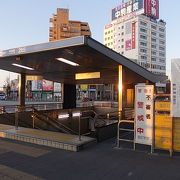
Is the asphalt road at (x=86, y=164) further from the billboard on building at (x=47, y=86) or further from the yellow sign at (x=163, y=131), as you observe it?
the billboard on building at (x=47, y=86)

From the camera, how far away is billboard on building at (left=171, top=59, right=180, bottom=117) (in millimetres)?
5945

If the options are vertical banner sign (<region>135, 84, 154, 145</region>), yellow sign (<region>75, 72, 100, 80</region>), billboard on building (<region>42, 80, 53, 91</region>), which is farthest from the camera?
billboard on building (<region>42, 80, 53, 91</region>)

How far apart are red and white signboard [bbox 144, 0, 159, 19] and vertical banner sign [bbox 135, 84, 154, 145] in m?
88.1

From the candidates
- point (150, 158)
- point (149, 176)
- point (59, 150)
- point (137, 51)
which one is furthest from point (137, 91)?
point (137, 51)

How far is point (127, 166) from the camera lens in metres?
5.58

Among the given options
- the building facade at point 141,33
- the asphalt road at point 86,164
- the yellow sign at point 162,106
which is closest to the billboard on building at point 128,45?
the building facade at point 141,33

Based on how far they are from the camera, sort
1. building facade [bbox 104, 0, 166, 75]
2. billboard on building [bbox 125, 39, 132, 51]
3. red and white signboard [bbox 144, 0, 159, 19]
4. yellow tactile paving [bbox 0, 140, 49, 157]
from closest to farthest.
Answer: yellow tactile paving [bbox 0, 140, 49, 157]
building facade [bbox 104, 0, 166, 75]
red and white signboard [bbox 144, 0, 159, 19]
billboard on building [bbox 125, 39, 132, 51]

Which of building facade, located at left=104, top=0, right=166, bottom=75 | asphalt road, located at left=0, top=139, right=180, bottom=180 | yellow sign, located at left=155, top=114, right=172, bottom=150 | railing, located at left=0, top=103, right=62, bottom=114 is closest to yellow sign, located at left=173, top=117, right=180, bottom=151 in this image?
yellow sign, located at left=155, top=114, right=172, bottom=150

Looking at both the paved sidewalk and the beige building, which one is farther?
the beige building

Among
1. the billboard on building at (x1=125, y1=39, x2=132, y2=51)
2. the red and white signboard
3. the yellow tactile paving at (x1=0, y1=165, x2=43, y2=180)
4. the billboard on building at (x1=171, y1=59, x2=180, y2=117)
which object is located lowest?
the yellow tactile paving at (x1=0, y1=165, x2=43, y2=180)

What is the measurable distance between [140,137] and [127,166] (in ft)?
5.72

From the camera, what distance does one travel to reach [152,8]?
89.1 meters

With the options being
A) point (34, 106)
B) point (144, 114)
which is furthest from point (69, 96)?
point (144, 114)

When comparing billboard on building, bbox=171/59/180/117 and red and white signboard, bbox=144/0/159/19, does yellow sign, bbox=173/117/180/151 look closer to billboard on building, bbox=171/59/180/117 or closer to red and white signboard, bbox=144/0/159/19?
billboard on building, bbox=171/59/180/117
